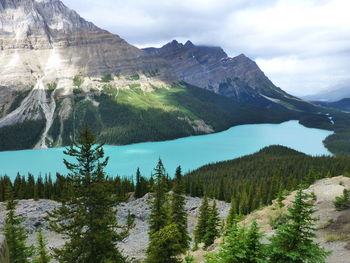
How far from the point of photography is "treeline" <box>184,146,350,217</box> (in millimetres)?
83438

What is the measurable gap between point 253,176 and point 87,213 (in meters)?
107

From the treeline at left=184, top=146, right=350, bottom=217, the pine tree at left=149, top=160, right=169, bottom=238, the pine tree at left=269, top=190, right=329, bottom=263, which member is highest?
the pine tree at left=269, top=190, right=329, bottom=263

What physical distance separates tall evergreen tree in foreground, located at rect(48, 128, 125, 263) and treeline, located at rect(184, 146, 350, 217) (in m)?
57.2

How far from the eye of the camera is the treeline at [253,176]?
8344 centimetres

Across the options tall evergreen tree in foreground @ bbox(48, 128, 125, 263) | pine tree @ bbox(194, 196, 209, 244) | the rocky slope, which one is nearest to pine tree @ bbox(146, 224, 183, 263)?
tall evergreen tree in foreground @ bbox(48, 128, 125, 263)

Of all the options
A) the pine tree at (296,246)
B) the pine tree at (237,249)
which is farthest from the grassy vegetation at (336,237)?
the pine tree at (237,249)

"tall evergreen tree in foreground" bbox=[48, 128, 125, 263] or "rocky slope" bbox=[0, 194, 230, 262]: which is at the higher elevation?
"tall evergreen tree in foreground" bbox=[48, 128, 125, 263]

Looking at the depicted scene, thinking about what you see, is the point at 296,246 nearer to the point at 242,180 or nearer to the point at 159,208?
the point at 159,208

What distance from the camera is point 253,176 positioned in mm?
118375

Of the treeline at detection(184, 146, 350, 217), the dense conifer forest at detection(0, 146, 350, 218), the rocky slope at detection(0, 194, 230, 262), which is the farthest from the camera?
the treeline at detection(184, 146, 350, 217)

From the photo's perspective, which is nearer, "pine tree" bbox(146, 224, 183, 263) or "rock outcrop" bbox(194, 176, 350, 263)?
"rock outcrop" bbox(194, 176, 350, 263)

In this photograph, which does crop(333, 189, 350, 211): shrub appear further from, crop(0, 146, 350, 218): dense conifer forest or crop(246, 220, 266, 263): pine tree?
crop(0, 146, 350, 218): dense conifer forest

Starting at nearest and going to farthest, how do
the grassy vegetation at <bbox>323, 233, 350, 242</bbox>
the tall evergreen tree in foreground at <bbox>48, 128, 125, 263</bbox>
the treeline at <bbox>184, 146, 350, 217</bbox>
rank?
1. the tall evergreen tree in foreground at <bbox>48, 128, 125, 263</bbox>
2. the grassy vegetation at <bbox>323, 233, 350, 242</bbox>
3. the treeline at <bbox>184, 146, 350, 217</bbox>

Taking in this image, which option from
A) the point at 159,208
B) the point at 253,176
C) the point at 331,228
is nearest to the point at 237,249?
the point at 331,228
